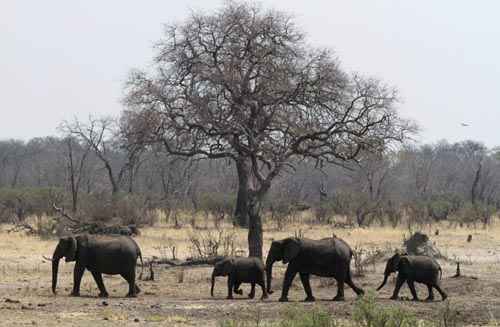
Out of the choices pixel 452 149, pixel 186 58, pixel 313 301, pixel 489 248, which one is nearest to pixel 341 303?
pixel 313 301

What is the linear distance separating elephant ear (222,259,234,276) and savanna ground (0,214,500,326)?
1.83 ft

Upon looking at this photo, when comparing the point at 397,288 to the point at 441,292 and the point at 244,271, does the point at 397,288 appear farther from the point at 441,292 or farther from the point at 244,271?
the point at 244,271

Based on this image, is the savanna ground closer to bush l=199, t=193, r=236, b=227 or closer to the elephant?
the elephant

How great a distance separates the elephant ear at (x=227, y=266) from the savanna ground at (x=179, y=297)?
558mm

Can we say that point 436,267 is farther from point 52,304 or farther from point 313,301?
point 52,304

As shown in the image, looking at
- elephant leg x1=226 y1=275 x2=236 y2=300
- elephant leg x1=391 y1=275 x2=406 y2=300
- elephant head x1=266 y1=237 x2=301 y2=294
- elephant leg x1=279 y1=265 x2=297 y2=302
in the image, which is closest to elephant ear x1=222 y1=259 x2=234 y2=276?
elephant leg x1=226 y1=275 x2=236 y2=300

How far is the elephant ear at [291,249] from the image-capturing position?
16.6 meters

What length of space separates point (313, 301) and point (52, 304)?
461 centimetres

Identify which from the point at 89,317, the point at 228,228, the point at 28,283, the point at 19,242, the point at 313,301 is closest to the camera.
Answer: the point at 89,317

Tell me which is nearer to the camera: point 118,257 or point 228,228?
point 118,257

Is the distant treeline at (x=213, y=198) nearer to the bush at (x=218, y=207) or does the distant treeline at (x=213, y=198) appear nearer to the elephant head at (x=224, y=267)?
the bush at (x=218, y=207)

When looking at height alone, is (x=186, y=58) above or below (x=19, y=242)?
above

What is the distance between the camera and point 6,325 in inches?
491

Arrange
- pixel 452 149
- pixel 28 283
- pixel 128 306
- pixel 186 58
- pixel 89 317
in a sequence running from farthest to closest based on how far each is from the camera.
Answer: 1. pixel 452 149
2. pixel 186 58
3. pixel 28 283
4. pixel 128 306
5. pixel 89 317
